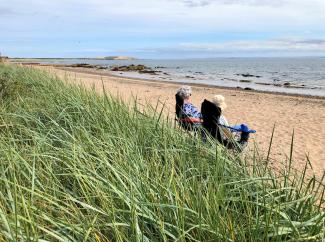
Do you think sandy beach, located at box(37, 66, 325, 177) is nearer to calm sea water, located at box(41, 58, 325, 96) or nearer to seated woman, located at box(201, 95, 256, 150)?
seated woman, located at box(201, 95, 256, 150)

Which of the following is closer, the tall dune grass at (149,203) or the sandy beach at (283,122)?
the tall dune grass at (149,203)

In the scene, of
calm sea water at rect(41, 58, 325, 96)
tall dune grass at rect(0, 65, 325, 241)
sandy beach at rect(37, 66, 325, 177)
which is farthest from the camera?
calm sea water at rect(41, 58, 325, 96)

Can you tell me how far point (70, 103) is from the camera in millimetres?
4379

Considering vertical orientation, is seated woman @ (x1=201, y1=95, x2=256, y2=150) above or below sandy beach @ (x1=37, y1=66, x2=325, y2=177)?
above

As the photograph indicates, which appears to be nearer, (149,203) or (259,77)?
(149,203)

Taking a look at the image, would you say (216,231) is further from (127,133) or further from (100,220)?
(127,133)

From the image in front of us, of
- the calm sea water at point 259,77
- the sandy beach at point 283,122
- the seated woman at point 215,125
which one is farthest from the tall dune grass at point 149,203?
the calm sea water at point 259,77

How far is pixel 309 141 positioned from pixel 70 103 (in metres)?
5.45

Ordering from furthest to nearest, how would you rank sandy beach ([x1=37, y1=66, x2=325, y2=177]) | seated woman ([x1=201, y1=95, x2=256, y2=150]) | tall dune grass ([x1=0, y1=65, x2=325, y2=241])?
sandy beach ([x1=37, y1=66, x2=325, y2=177]) → seated woman ([x1=201, y1=95, x2=256, y2=150]) → tall dune grass ([x1=0, y1=65, x2=325, y2=241])

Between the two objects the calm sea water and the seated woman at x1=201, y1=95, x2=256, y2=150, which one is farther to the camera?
the calm sea water

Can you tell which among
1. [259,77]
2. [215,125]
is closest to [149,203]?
[215,125]

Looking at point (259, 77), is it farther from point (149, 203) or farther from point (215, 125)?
point (149, 203)

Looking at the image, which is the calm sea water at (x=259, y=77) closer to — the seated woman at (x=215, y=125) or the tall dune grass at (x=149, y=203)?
the seated woman at (x=215, y=125)

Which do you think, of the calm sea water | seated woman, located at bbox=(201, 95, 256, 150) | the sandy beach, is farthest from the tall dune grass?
the calm sea water
